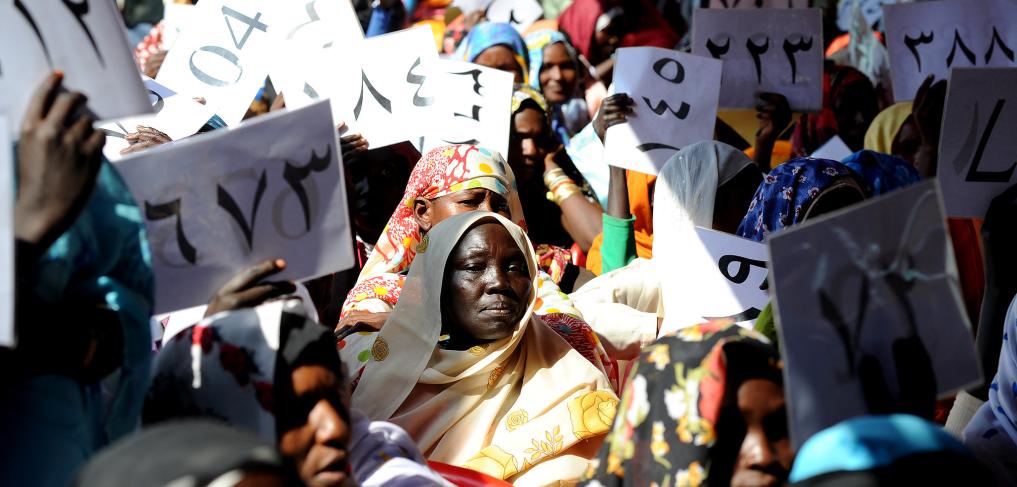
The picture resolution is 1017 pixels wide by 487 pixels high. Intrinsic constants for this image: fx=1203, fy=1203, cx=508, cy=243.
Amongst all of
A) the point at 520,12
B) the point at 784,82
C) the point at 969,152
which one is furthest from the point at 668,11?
the point at 969,152

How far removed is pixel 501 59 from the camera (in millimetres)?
6730

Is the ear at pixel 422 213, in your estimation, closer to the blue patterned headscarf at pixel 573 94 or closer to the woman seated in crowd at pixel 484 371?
the woman seated in crowd at pixel 484 371

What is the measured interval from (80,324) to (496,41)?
195 inches

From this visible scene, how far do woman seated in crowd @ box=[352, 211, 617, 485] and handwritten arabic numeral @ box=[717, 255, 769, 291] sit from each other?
519mm

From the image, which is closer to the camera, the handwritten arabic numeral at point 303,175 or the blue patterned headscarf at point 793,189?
the handwritten arabic numeral at point 303,175

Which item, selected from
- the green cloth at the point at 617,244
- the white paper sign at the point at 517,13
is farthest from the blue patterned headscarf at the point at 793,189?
the white paper sign at the point at 517,13

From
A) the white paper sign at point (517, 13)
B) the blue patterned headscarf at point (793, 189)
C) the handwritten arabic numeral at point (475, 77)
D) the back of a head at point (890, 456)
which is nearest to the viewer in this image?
the back of a head at point (890, 456)

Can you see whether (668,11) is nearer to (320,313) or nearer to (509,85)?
(509,85)

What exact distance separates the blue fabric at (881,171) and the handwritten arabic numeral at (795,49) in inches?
41.9

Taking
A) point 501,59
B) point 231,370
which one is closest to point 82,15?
point 231,370

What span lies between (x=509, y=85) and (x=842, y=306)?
3.31m

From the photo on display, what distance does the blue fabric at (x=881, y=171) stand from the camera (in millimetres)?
4473

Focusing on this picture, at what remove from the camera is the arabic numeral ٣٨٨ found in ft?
16.8

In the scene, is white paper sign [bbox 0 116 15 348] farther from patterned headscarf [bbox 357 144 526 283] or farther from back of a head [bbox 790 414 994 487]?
patterned headscarf [bbox 357 144 526 283]
